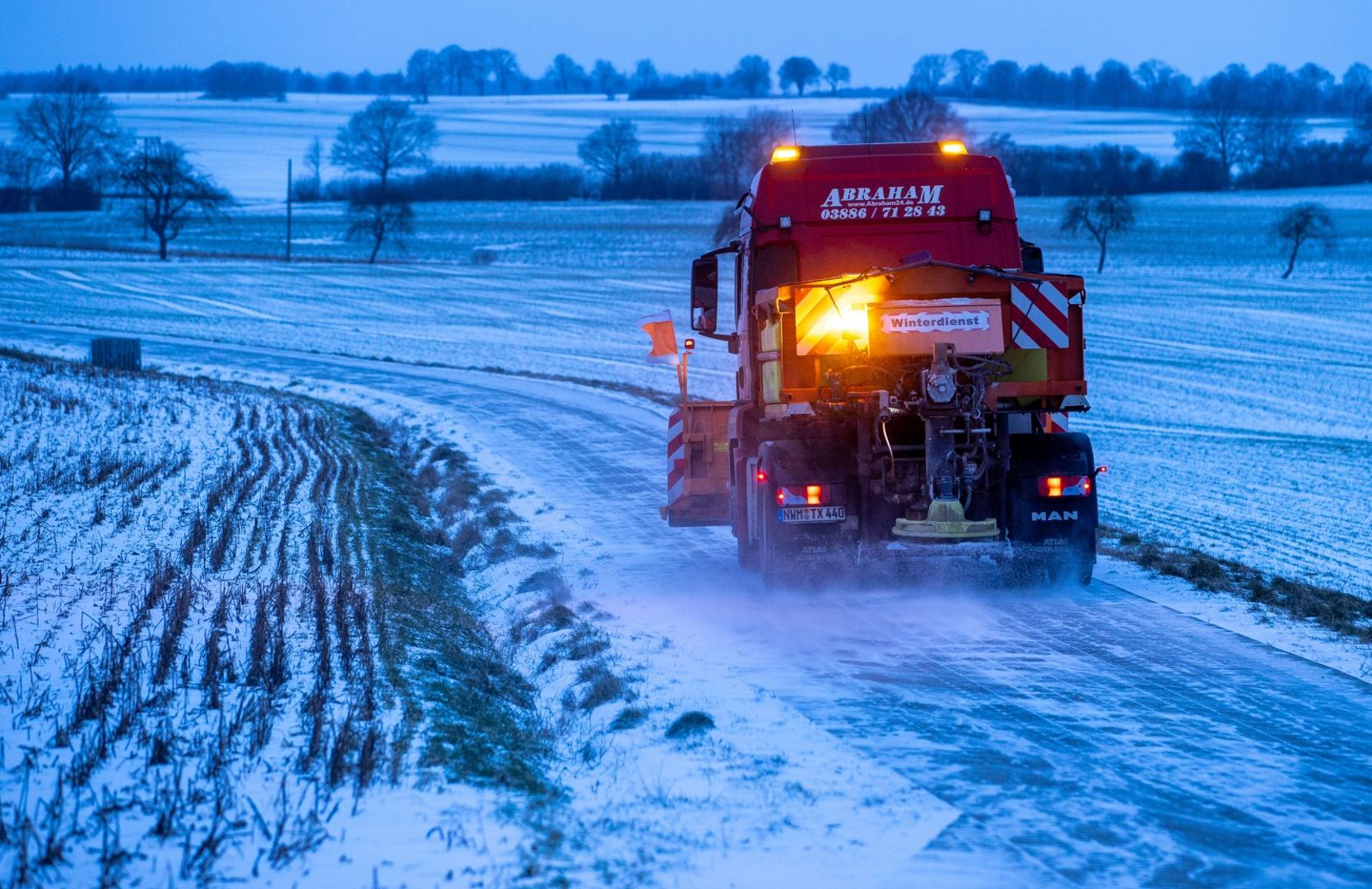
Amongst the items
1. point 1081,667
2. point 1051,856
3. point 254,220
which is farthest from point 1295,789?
point 254,220

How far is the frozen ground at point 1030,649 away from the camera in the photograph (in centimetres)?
510

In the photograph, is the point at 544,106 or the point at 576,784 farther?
the point at 544,106

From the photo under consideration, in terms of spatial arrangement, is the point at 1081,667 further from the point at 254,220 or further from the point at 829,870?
the point at 254,220

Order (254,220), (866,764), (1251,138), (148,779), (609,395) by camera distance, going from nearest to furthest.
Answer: (148,779) → (866,764) → (609,395) → (254,220) → (1251,138)

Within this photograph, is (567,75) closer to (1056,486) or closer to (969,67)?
(969,67)

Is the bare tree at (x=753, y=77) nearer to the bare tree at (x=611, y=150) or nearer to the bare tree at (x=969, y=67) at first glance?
the bare tree at (x=969, y=67)

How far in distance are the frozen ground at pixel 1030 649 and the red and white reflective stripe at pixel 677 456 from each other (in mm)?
444

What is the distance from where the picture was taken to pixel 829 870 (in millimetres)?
4801

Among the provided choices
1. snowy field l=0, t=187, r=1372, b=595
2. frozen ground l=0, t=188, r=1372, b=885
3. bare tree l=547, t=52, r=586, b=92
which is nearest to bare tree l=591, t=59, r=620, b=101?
bare tree l=547, t=52, r=586, b=92

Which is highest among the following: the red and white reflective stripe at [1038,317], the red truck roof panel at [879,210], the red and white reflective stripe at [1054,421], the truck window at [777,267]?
the red truck roof panel at [879,210]

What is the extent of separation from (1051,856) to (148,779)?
336cm

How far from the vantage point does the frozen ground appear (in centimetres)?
510

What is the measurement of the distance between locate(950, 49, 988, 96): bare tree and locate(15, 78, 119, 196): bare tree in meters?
83.9

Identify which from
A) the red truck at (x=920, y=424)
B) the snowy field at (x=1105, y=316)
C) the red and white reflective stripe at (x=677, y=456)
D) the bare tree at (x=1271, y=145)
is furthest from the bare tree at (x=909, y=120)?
the red truck at (x=920, y=424)
